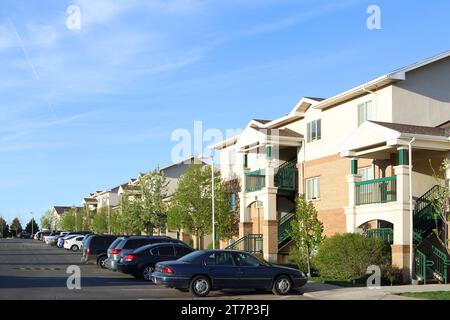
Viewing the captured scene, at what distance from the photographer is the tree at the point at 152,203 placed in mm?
57656

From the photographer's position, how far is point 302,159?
37.0 m

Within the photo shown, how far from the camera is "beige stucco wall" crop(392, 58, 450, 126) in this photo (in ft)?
95.0

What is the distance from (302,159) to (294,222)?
9253 mm

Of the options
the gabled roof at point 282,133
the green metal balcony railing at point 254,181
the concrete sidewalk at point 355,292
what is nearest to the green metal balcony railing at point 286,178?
the green metal balcony railing at point 254,181

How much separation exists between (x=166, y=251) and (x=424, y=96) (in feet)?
44.4

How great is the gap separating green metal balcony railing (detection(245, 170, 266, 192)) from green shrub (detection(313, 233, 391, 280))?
493 inches

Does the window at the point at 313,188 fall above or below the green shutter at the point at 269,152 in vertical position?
below

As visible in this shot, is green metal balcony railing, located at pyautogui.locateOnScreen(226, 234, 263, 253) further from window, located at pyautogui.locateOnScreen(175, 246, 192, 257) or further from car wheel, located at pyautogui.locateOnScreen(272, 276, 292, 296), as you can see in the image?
car wheel, located at pyautogui.locateOnScreen(272, 276, 292, 296)

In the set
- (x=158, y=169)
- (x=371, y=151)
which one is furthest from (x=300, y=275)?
(x=158, y=169)

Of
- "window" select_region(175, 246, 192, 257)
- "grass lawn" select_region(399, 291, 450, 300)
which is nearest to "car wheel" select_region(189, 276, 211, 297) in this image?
"grass lawn" select_region(399, 291, 450, 300)

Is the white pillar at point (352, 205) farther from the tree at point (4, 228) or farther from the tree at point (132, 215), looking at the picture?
the tree at point (4, 228)

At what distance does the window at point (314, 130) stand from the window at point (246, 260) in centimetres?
1631

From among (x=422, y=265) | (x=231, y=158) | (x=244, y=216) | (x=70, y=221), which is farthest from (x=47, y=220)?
(x=422, y=265)

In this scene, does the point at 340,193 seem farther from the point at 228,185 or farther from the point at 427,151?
the point at 228,185
